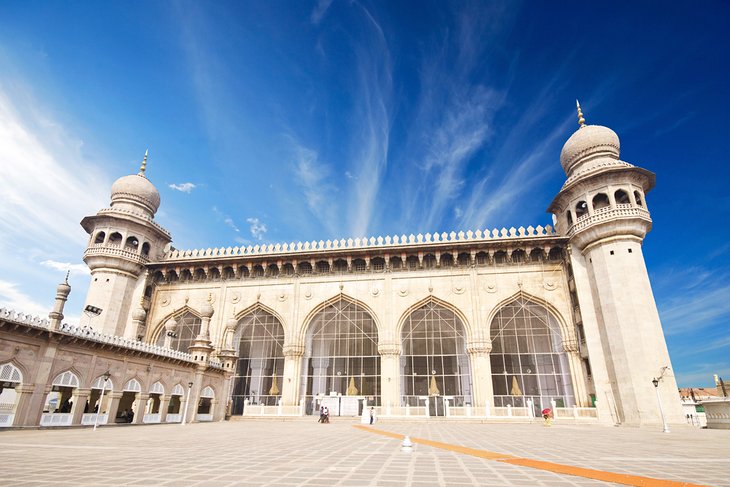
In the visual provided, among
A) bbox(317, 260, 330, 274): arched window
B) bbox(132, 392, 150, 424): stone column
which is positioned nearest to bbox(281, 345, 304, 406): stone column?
bbox(317, 260, 330, 274): arched window

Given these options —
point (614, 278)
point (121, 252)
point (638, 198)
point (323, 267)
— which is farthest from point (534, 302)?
point (121, 252)

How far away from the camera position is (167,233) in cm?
3197

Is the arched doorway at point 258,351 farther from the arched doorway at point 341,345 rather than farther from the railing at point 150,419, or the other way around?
the railing at point 150,419

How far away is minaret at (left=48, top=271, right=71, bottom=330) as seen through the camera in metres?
15.1

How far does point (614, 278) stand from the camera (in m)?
22.4

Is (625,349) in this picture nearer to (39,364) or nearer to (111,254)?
(39,364)

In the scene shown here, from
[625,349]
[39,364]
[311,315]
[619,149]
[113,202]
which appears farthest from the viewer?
[113,202]

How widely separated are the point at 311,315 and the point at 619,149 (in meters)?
23.2

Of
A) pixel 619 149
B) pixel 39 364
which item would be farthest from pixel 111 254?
pixel 619 149

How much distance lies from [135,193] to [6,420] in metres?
20.5

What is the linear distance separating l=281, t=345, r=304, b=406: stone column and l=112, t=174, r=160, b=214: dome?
16.1m

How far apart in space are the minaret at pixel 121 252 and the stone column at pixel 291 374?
402 inches

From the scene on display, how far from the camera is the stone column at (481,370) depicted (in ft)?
77.9

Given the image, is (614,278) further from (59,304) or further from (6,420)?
(6,420)
